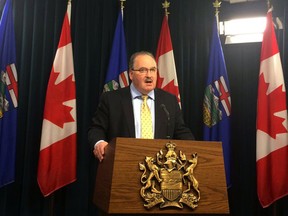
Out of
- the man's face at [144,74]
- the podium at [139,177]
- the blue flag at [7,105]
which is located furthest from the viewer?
the blue flag at [7,105]

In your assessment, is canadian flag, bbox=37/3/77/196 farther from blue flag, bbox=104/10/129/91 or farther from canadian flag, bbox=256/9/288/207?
canadian flag, bbox=256/9/288/207

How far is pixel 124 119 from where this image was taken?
2.48m

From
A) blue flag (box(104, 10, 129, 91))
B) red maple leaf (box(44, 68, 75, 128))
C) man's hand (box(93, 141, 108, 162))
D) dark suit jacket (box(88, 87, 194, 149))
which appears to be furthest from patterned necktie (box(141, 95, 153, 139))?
blue flag (box(104, 10, 129, 91))

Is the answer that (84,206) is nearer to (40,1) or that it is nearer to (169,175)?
(40,1)

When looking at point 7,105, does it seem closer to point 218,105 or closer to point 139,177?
point 218,105

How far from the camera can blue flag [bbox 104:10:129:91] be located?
4387 mm

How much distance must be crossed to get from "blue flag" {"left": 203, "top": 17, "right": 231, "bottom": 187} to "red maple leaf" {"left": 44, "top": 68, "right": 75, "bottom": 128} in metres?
1.59

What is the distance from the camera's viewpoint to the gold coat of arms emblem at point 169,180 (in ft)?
6.03

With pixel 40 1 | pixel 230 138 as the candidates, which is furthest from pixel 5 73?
pixel 230 138

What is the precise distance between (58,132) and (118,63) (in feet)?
3.71

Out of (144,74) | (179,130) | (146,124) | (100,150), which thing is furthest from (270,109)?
(100,150)

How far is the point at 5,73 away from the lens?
3.92 m

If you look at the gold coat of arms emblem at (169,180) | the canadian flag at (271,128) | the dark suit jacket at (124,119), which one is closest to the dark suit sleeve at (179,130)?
the dark suit jacket at (124,119)

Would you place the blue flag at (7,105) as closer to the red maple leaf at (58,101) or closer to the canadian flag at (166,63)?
the red maple leaf at (58,101)
